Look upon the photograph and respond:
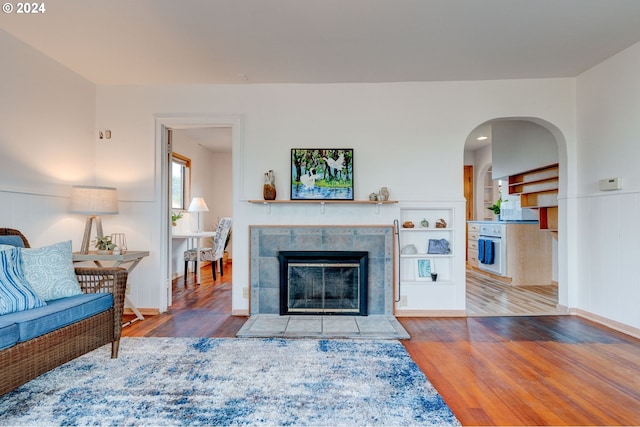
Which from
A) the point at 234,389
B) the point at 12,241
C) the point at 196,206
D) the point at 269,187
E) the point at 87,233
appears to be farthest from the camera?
the point at 196,206

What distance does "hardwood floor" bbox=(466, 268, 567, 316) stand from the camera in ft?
12.3

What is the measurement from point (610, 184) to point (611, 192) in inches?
3.5

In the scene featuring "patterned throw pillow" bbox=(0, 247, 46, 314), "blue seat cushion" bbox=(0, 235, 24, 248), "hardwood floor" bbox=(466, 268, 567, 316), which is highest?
"blue seat cushion" bbox=(0, 235, 24, 248)

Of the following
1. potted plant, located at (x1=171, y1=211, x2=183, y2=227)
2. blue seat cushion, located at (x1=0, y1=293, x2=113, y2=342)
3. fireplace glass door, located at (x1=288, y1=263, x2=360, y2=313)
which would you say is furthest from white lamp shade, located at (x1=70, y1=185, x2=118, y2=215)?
potted plant, located at (x1=171, y1=211, x2=183, y2=227)

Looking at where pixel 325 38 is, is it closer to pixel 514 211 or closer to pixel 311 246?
pixel 311 246

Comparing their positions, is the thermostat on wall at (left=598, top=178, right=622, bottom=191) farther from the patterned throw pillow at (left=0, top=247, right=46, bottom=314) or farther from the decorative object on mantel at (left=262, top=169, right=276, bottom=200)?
the patterned throw pillow at (left=0, top=247, right=46, bottom=314)

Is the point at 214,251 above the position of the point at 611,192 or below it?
below

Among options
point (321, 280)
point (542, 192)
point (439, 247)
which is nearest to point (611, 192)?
point (439, 247)

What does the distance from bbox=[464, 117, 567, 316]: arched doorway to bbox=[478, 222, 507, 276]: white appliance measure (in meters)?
0.02

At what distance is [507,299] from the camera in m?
4.28

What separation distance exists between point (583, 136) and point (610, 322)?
1.94 meters

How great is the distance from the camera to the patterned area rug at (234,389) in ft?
5.67

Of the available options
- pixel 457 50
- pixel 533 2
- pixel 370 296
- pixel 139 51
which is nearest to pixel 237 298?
pixel 370 296

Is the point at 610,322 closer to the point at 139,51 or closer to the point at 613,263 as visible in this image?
the point at 613,263
